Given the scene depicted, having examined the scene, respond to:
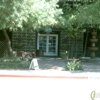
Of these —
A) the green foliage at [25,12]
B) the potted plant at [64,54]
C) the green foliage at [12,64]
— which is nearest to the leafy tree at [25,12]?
the green foliage at [25,12]

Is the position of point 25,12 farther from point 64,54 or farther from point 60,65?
point 64,54

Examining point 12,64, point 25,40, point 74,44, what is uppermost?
point 25,40

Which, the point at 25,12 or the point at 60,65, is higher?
the point at 25,12

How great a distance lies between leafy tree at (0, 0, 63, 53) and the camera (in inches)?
373

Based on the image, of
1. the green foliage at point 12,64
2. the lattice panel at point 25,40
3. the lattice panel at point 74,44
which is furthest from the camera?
the lattice panel at point 74,44

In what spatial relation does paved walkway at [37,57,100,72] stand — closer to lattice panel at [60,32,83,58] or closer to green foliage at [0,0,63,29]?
green foliage at [0,0,63,29]

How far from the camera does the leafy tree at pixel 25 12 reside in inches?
373

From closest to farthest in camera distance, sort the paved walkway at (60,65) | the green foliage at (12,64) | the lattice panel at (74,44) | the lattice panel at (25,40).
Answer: the green foliage at (12,64)
the paved walkway at (60,65)
the lattice panel at (25,40)
the lattice panel at (74,44)

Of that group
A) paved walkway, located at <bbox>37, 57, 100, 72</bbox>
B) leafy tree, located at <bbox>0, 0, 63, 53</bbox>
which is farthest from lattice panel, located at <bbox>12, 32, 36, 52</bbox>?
leafy tree, located at <bbox>0, 0, 63, 53</bbox>

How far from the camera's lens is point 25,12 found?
9703mm

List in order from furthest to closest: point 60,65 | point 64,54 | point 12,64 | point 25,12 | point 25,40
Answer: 1. point 25,40
2. point 64,54
3. point 60,65
4. point 12,64
5. point 25,12

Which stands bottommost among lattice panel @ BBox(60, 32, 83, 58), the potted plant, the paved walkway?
the paved walkway

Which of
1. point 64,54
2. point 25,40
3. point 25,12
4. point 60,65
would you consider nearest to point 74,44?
point 64,54

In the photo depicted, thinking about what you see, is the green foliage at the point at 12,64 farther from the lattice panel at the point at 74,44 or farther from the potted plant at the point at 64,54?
the lattice panel at the point at 74,44
